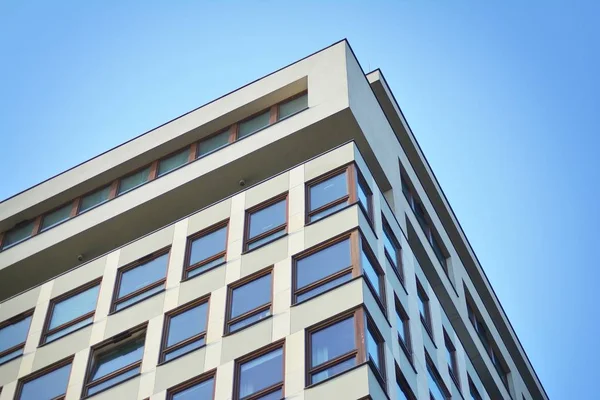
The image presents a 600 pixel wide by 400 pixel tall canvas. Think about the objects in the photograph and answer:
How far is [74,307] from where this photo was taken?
46.5 m

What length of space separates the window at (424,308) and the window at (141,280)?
9.26m

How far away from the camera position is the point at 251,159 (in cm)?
4934

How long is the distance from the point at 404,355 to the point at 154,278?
946cm

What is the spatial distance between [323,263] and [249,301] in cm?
264

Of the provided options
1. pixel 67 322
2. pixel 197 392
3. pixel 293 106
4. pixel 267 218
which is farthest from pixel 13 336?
pixel 293 106

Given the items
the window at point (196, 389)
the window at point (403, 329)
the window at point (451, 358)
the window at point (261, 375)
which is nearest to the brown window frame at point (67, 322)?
the window at point (196, 389)

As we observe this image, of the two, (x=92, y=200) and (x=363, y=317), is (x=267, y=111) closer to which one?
(x=92, y=200)

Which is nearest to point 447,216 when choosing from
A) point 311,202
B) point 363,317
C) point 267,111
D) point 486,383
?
point 486,383

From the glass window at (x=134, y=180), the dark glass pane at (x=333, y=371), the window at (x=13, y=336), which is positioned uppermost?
the glass window at (x=134, y=180)

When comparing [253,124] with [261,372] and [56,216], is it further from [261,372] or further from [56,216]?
[261,372]

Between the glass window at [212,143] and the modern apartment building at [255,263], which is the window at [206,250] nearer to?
the modern apartment building at [255,263]

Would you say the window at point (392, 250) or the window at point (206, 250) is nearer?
the window at point (206, 250)

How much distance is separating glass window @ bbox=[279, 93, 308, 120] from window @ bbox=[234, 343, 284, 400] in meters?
13.8

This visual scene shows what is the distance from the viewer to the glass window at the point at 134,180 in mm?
52569
